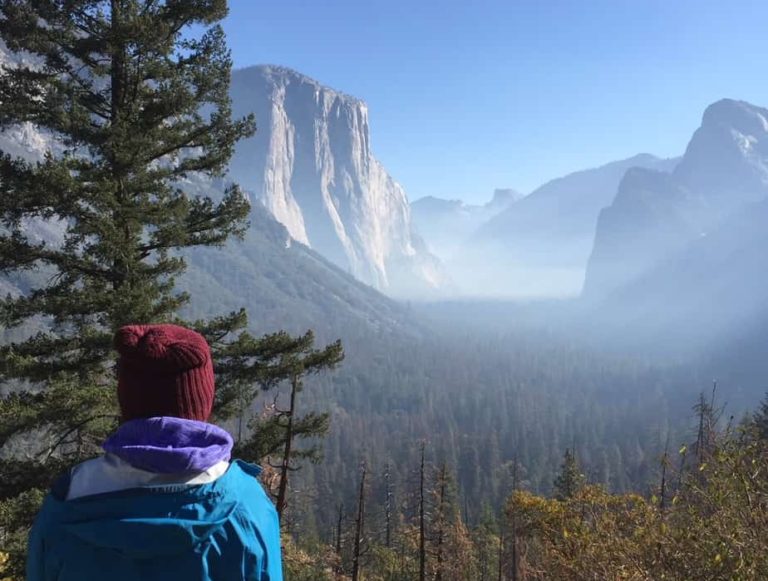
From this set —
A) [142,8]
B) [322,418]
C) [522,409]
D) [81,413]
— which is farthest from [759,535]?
[522,409]

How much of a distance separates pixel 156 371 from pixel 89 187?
6419 mm

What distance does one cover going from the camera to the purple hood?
180 cm

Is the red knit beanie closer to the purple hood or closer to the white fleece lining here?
the purple hood

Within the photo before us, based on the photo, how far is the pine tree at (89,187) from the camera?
7.30 metres

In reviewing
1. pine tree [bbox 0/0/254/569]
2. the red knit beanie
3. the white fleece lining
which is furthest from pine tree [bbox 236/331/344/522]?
the white fleece lining

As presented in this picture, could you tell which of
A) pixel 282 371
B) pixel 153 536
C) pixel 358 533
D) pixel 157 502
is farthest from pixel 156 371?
pixel 358 533

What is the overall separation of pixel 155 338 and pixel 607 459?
289 ft

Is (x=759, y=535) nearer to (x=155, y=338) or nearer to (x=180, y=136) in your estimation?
(x=155, y=338)

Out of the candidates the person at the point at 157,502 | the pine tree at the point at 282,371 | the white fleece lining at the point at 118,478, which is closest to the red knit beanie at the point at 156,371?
the person at the point at 157,502

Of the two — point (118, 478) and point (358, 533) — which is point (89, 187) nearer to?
point (118, 478)

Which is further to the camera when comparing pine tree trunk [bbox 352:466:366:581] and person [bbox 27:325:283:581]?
pine tree trunk [bbox 352:466:366:581]

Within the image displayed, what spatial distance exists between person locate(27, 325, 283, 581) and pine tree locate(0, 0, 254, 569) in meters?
5.94

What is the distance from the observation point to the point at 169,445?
1.85 metres

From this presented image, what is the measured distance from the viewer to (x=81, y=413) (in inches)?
291
